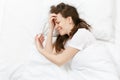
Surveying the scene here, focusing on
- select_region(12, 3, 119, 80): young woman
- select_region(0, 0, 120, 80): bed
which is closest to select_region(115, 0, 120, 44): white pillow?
select_region(0, 0, 120, 80): bed

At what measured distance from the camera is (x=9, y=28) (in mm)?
1544

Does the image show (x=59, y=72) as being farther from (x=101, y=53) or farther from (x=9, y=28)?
(x=9, y=28)

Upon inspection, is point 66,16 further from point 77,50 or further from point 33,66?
point 33,66

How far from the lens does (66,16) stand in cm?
144

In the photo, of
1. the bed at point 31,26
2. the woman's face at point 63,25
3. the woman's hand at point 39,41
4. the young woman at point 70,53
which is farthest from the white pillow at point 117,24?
the woman's hand at point 39,41

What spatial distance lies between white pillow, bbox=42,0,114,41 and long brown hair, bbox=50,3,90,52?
4 cm

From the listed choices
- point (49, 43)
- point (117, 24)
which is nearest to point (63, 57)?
point (49, 43)

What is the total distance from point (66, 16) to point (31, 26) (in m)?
0.24

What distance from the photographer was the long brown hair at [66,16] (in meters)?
1.44

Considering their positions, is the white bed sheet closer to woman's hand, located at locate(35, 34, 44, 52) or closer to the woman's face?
woman's hand, located at locate(35, 34, 44, 52)

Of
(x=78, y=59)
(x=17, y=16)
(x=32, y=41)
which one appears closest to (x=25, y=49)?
(x=32, y=41)

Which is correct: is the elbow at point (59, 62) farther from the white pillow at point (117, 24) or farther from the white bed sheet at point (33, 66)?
the white pillow at point (117, 24)

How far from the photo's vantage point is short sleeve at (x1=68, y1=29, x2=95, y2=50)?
1.37 metres

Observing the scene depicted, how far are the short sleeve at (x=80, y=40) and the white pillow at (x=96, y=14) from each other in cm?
14
